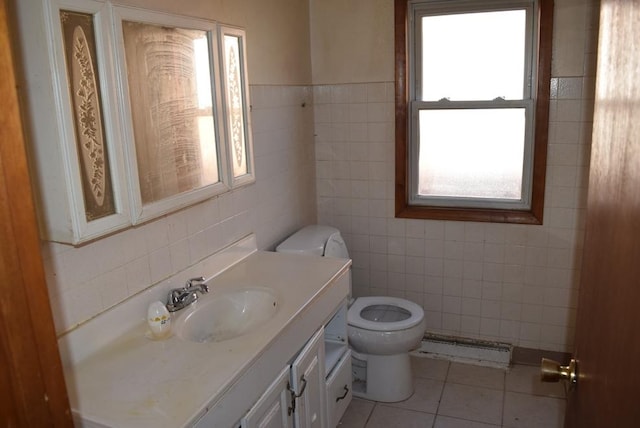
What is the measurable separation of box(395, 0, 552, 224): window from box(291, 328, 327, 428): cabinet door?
130cm

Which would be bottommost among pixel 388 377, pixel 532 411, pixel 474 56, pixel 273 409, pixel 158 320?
pixel 532 411

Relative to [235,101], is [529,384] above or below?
below

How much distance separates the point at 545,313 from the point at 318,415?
1570mm

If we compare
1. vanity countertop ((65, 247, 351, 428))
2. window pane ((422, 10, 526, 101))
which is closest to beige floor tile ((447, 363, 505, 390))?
vanity countertop ((65, 247, 351, 428))

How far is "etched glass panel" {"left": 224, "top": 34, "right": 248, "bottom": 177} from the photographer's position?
2.07m

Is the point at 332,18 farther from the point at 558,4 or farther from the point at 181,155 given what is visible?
the point at 181,155

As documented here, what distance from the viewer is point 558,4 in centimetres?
267

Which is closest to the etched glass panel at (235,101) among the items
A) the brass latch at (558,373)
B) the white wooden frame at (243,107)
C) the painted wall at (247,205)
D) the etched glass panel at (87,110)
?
the white wooden frame at (243,107)

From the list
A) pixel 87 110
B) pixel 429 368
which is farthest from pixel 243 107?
pixel 429 368

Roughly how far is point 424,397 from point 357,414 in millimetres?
390

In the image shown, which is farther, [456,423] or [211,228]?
[456,423]

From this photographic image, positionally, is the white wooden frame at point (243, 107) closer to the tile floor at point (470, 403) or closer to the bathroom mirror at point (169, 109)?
the bathroom mirror at point (169, 109)

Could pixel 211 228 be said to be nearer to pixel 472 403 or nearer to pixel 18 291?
pixel 18 291

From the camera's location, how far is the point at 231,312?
2.09 meters
